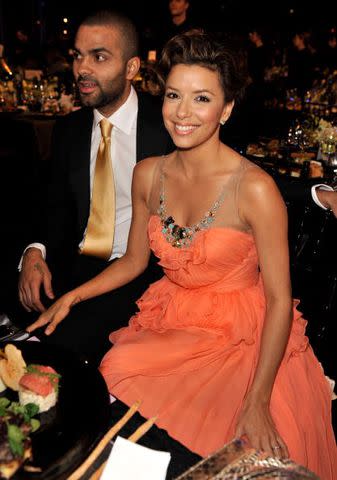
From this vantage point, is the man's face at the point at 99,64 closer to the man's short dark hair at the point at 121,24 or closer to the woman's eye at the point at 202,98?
the man's short dark hair at the point at 121,24

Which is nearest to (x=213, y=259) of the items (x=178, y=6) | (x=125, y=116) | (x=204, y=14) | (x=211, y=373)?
(x=211, y=373)

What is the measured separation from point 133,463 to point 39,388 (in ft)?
0.82

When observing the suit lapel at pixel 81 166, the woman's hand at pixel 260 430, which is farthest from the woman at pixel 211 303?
the suit lapel at pixel 81 166

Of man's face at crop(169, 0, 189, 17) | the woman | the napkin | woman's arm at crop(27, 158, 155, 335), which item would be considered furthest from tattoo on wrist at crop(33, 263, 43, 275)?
man's face at crop(169, 0, 189, 17)

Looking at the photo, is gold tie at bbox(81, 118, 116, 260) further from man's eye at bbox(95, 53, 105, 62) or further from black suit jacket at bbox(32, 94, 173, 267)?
man's eye at bbox(95, 53, 105, 62)

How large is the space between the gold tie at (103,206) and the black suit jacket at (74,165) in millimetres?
63

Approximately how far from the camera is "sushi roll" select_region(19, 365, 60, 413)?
3.25 feet

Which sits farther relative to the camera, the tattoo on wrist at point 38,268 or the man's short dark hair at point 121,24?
the man's short dark hair at point 121,24

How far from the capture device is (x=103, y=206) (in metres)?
2.30

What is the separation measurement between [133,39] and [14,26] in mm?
12048

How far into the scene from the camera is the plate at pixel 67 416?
2.83 ft

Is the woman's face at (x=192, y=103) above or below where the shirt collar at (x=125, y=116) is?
above

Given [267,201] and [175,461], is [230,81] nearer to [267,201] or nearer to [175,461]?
[267,201]

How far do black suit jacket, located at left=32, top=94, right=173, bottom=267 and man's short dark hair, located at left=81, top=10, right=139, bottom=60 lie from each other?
25cm
